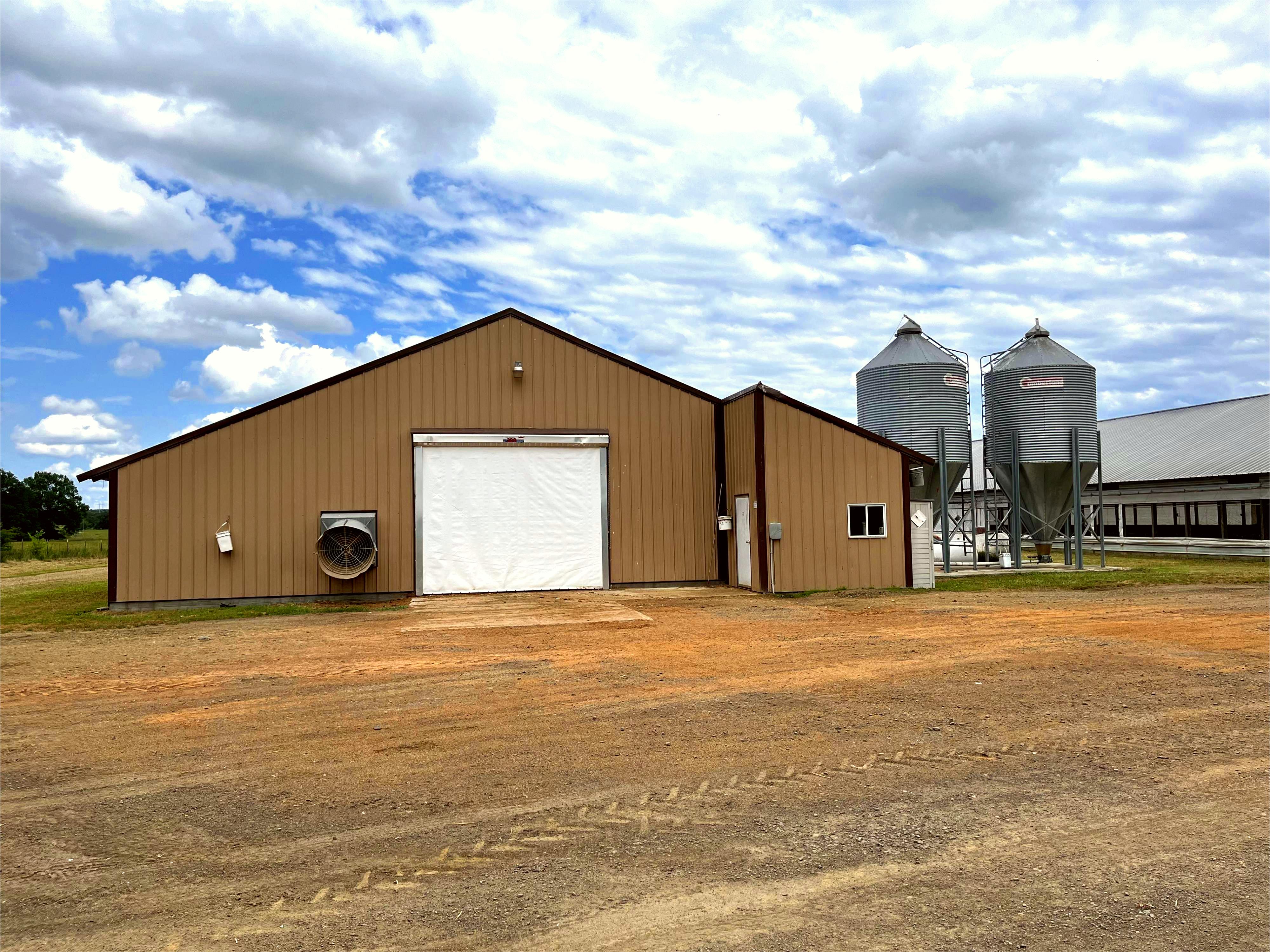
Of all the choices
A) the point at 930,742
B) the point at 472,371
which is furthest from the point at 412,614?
the point at 930,742

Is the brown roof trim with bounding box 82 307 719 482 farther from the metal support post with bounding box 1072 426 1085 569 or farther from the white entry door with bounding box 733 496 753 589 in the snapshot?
the metal support post with bounding box 1072 426 1085 569

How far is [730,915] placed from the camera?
405 cm

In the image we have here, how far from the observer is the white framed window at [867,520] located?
776 inches

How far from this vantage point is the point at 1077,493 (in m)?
25.0

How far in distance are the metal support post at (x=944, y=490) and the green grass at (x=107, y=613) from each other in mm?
14475

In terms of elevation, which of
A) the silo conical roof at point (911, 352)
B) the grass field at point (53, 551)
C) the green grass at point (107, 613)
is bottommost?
the green grass at point (107, 613)

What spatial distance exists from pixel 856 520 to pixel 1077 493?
9.07 m

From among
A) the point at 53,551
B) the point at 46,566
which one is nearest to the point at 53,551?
the point at 53,551

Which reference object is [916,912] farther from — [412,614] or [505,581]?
[505,581]

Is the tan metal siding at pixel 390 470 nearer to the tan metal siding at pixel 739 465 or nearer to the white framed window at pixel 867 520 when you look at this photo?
the tan metal siding at pixel 739 465

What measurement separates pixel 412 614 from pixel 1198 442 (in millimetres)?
32138

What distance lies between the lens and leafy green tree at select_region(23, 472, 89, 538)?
3039 inches

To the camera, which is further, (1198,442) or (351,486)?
(1198,442)

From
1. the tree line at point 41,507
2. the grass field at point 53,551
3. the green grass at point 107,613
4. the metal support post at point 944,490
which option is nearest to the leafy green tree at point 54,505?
the tree line at point 41,507
